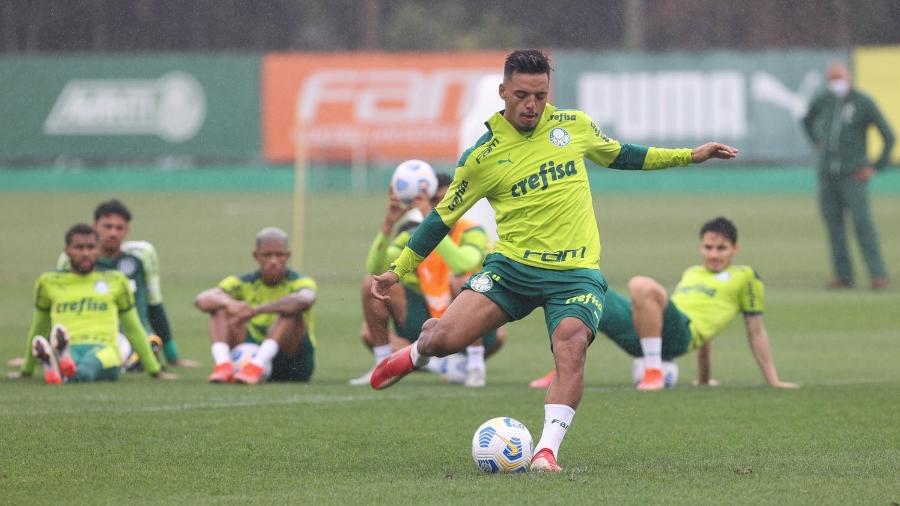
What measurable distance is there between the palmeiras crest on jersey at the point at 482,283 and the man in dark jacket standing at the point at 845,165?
12.2 metres

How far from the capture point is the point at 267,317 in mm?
12109

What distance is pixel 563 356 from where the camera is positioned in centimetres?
764

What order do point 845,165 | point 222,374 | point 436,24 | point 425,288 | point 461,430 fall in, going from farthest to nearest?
point 436,24
point 845,165
point 425,288
point 222,374
point 461,430

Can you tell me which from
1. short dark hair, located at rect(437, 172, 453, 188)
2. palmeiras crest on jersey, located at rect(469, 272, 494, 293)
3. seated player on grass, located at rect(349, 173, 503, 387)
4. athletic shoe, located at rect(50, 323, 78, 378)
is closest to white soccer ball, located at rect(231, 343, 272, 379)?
seated player on grass, located at rect(349, 173, 503, 387)

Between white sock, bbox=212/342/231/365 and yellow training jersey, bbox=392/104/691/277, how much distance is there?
4078 mm

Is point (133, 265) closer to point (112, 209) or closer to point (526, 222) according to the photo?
point (112, 209)

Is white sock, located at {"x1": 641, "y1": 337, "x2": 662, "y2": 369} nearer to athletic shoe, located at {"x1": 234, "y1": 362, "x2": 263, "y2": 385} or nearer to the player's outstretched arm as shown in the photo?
the player's outstretched arm

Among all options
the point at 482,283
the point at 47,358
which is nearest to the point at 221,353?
the point at 47,358

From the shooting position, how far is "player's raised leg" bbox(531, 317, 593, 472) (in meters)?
7.59

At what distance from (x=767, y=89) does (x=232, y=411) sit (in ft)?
99.0

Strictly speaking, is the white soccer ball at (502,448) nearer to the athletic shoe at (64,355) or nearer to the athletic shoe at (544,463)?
the athletic shoe at (544,463)

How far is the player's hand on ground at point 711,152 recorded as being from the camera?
7902 millimetres

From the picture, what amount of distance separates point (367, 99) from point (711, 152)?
3286 centimetres

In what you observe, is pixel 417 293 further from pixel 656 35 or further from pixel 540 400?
pixel 656 35
